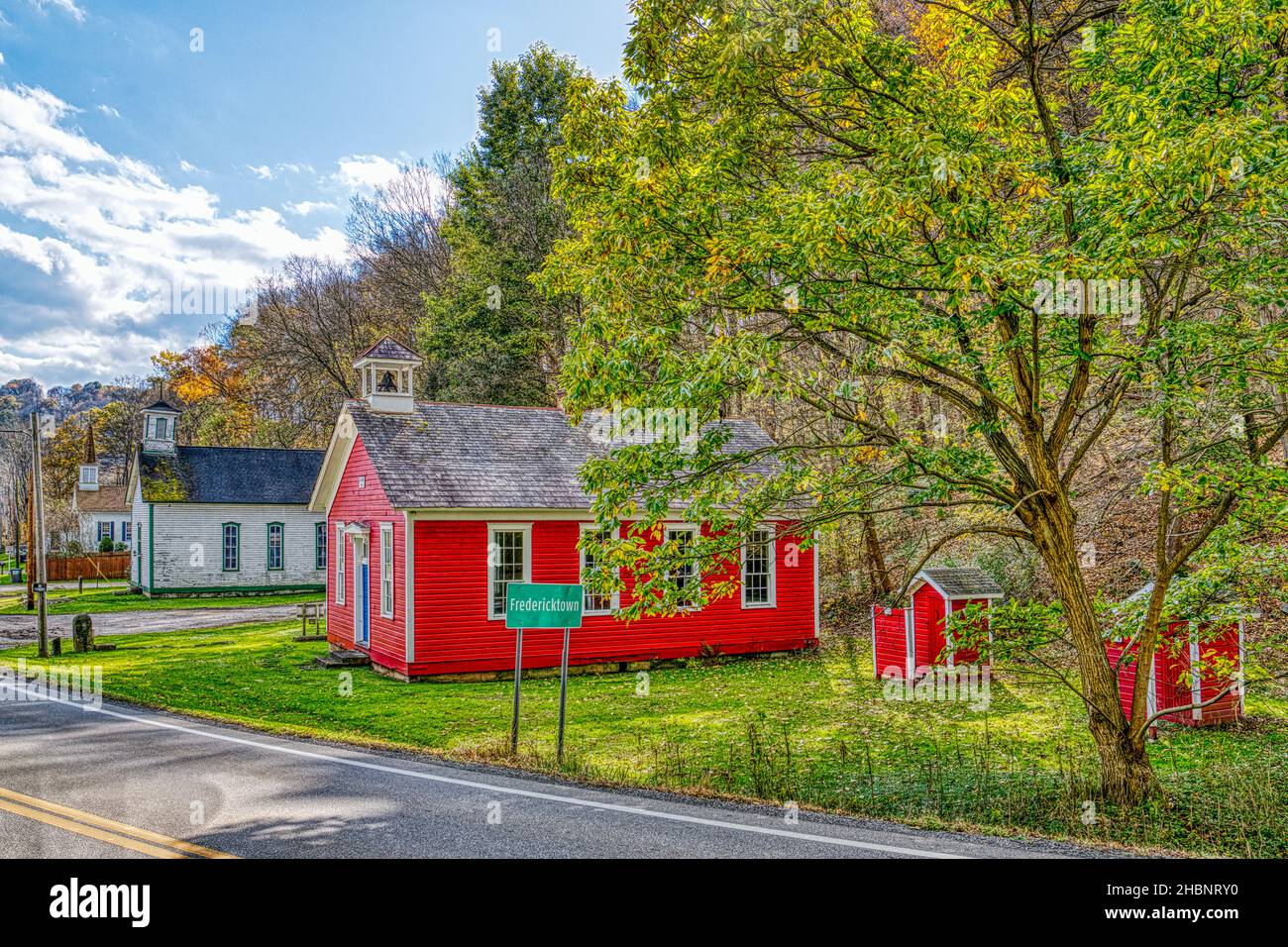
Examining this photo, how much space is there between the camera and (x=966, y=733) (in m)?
12.1

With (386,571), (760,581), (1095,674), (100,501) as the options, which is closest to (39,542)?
(386,571)

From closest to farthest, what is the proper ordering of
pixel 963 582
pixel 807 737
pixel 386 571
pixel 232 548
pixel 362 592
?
pixel 807 737
pixel 963 582
pixel 386 571
pixel 362 592
pixel 232 548

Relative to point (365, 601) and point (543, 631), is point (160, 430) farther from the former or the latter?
point (543, 631)

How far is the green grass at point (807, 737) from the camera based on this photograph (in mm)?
8172

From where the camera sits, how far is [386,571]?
60.2 ft

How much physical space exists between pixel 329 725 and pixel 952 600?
10.5 metres

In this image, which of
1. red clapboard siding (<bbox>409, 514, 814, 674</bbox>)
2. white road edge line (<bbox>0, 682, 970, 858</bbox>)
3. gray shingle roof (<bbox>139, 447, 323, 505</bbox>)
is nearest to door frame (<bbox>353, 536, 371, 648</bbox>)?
red clapboard siding (<bbox>409, 514, 814, 674</bbox>)

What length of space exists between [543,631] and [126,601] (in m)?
23.6

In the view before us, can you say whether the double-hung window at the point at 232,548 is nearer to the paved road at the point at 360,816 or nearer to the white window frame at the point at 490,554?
the white window frame at the point at 490,554

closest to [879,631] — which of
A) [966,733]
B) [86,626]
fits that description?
[966,733]

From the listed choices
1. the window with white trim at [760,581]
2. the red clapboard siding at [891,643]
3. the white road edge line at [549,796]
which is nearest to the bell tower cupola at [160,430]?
the white road edge line at [549,796]

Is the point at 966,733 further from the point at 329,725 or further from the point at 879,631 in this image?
the point at 329,725

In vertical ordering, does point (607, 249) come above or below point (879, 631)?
above
